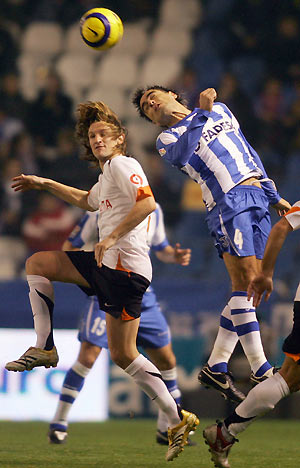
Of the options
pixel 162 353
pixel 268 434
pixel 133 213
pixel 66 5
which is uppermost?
pixel 66 5

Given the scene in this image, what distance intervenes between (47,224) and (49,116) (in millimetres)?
2606

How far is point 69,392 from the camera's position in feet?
24.8

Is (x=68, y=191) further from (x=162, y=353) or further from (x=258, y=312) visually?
(x=258, y=312)

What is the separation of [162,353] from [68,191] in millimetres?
1805

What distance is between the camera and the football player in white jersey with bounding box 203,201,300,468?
4719mm

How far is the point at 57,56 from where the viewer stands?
16812 millimetres

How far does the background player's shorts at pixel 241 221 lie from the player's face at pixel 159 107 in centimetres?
A: 74

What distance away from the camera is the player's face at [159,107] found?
639 cm

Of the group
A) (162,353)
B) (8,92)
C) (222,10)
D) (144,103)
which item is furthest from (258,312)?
(222,10)

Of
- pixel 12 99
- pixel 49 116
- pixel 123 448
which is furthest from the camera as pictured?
pixel 12 99

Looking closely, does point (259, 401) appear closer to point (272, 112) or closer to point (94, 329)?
point (94, 329)

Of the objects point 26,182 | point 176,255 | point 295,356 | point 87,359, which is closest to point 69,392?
point 87,359

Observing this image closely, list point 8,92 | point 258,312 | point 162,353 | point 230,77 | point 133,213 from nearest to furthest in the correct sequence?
1. point 133,213
2. point 162,353
3. point 258,312
4. point 230,77
5. point 8,92

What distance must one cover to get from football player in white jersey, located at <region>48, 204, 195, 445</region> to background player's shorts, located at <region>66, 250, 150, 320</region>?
164 centimetres
